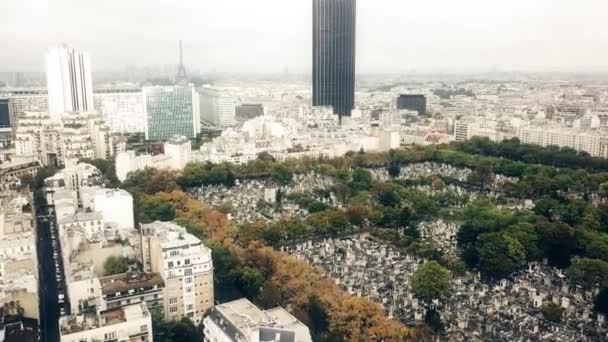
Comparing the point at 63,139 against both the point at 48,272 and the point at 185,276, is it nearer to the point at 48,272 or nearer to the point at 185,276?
the point at 48,272

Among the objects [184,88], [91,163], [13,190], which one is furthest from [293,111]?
[13,190]

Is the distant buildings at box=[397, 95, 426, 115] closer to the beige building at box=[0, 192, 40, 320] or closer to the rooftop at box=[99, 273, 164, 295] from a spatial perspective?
the beige building at box=[0, 192, 40, 320]

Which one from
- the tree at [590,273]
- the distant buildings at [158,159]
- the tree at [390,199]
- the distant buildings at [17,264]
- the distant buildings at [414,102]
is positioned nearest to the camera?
the distant buildings at [17,264]

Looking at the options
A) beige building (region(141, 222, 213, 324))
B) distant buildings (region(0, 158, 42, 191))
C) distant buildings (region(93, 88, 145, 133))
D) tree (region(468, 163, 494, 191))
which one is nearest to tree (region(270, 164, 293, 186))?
tree (region(468, 163, 494, 191))

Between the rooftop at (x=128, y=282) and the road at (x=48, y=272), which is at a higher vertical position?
the rooftop at (x=128, y=282)

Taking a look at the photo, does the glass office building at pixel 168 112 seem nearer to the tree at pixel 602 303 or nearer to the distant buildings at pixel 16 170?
the distant buildings at pixel 16 170

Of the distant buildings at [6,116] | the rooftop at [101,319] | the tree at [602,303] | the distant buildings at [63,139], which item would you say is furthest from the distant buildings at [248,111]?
the rooftop at [101,319]
